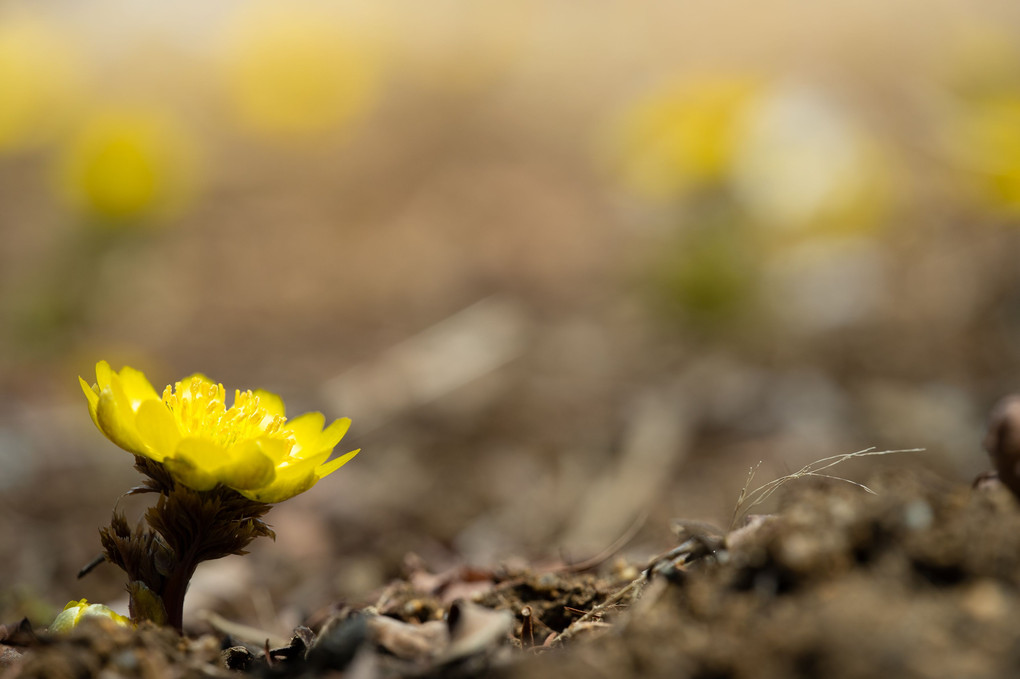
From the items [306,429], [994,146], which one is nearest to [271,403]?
[306,429]

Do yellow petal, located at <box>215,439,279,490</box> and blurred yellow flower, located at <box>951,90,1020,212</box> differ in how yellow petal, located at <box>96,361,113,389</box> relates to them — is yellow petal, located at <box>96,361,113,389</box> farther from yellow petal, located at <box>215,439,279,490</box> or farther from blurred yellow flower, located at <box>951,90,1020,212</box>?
blurred yellow flower, located at <box>951,90,1020,212</box>

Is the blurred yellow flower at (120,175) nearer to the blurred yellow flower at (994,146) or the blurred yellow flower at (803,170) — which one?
the blurred yellow flower at (803,170)

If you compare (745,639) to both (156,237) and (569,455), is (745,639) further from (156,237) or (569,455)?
(156,237)

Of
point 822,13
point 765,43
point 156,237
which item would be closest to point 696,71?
point 765,43

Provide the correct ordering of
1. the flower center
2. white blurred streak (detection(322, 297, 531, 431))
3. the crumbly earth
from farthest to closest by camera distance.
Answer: white blurred streak (detection(322, 297, 531, 431))
the flower center
the crumbly earth

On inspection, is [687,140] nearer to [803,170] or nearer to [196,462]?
[803,170]

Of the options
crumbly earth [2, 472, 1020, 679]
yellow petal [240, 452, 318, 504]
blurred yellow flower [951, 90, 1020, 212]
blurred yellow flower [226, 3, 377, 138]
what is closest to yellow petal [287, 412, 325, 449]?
yellow petal [240, 452, 318, 504]

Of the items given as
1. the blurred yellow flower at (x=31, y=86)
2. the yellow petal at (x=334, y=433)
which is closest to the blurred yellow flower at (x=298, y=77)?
the blurred yellow flower at (x=31, y=86)
